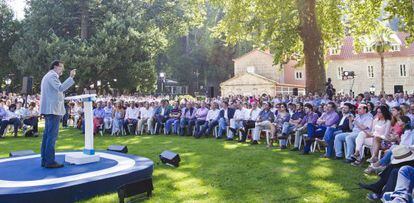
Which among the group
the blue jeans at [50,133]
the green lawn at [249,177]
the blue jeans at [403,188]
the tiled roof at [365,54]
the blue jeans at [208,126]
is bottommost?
the green lawn at [249,177]

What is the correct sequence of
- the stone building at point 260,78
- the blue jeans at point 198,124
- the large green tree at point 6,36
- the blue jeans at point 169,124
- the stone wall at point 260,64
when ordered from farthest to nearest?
A: the stone wall at point 260,64
the stone building at point 260,78
the large green tree at point 6,36
the blue jeans at point 169,124
the blue jeans at point 198,124

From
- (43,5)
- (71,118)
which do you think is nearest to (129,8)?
(43,5)

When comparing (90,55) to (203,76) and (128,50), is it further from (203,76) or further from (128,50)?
(203,76)

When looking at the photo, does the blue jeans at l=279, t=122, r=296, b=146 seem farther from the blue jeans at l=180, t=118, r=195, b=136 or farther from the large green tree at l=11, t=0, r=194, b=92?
the large green tree at l=11, t=0, r=194, b=92

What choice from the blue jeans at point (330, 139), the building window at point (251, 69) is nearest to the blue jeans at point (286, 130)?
the blue jeans at point (330, 139)

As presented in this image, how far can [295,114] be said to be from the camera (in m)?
11.0

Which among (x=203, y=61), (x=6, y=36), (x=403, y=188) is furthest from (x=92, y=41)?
(x=403, y=188)

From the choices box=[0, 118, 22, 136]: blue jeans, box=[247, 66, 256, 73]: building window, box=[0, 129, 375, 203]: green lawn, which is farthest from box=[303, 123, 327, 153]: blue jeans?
box=[247, 66, 256, 73]: building window

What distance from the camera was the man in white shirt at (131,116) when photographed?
50.2 ft

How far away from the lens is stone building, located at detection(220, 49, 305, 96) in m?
42.0

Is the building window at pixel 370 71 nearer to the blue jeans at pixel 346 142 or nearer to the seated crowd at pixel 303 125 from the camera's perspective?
the seated crowd at pixel 303 125

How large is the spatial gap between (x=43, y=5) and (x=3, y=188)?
2917cm

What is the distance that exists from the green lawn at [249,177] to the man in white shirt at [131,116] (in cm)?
451

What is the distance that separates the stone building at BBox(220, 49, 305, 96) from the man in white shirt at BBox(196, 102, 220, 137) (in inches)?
1112
